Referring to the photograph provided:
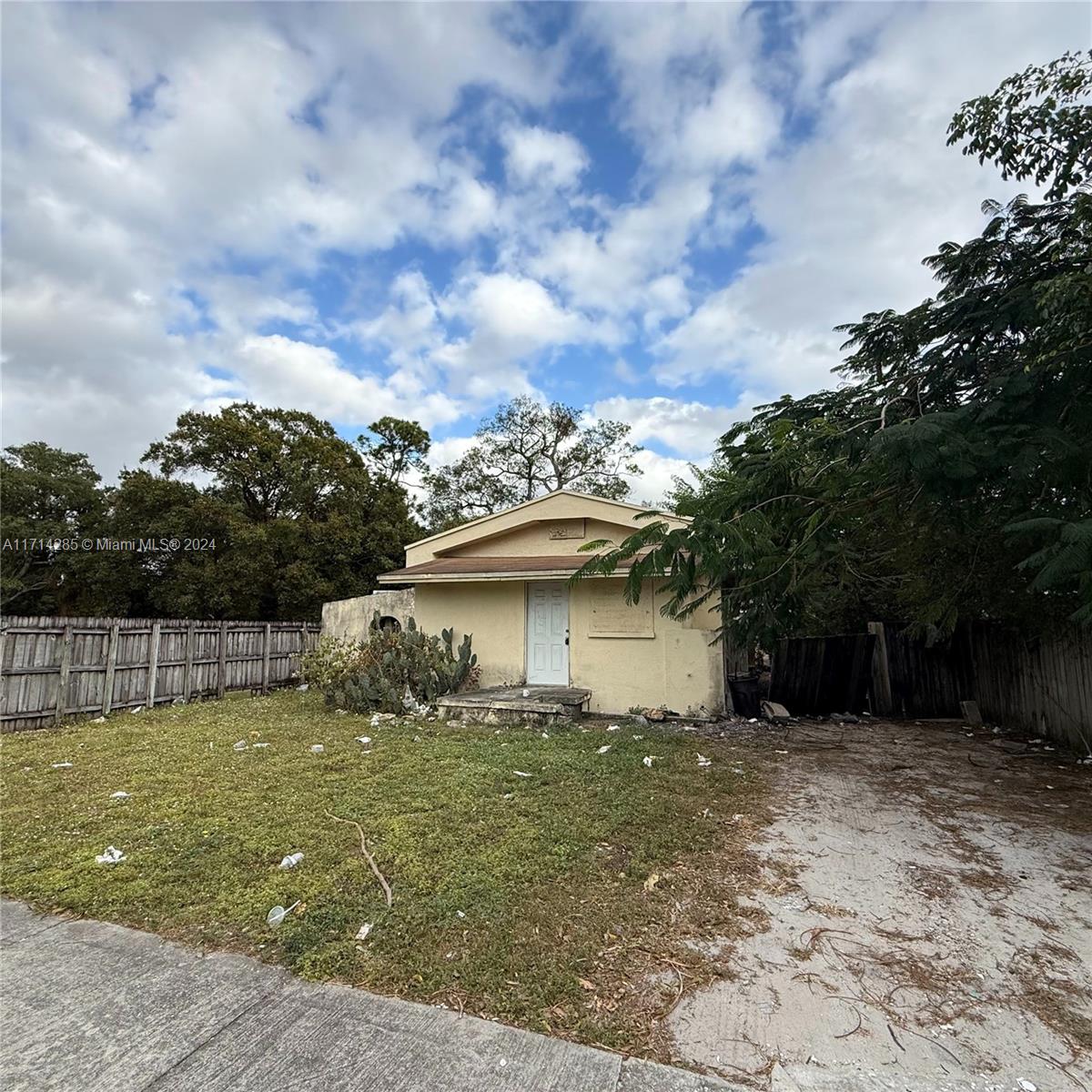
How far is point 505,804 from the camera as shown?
4.90m

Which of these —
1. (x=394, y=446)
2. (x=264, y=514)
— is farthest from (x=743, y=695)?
(x=394, y=446)

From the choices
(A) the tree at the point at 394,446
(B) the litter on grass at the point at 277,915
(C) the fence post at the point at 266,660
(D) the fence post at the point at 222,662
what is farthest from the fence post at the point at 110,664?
(A) the tree at the point at 394,446

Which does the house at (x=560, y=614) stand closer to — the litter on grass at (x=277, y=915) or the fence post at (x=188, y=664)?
the fence post at (x=188, y=664)

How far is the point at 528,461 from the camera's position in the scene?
27797mm

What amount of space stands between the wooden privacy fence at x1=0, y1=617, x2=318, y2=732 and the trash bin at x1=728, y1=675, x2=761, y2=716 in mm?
9924

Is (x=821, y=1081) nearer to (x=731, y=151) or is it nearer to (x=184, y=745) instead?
(x=184, y=745)

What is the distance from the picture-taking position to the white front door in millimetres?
10250

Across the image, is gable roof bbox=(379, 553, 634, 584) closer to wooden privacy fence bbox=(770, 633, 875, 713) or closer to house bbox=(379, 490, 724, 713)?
house bbox=(379, 490, 724, 713)

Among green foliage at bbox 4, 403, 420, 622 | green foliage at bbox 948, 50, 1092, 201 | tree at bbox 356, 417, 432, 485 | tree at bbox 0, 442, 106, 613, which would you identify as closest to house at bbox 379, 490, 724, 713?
green foliage at bbox 948, 50, 1092, 201

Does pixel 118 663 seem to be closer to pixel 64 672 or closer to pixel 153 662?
pixel 153 662

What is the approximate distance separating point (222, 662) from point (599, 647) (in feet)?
25.3

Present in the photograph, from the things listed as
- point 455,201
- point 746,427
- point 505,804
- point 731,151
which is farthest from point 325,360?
point 505,804

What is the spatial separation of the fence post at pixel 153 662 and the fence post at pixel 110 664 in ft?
2.12

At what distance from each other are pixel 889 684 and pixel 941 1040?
9.37m
